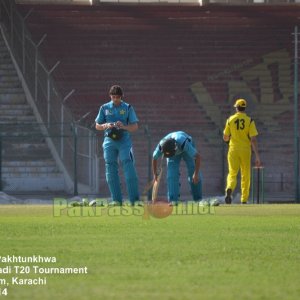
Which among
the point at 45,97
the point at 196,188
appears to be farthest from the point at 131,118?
the point at 45,97

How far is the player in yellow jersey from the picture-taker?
22.0 meters

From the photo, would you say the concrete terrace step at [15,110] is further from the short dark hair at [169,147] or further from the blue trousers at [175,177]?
the short dark hair at [169,147]

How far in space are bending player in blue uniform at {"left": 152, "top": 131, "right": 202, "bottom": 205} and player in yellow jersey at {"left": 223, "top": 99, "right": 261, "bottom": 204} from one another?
166 centimetres

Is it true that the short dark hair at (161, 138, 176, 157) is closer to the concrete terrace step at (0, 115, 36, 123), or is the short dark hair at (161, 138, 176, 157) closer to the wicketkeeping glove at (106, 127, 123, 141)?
the wicketkeeping glove at (106, 127, 123, 141)

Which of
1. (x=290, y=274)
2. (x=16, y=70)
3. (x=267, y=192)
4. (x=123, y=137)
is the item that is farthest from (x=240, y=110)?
(x=16, y=70)

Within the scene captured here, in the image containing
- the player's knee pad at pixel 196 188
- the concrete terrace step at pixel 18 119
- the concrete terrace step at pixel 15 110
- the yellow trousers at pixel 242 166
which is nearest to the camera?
the player's knee pad at pixel 196 188

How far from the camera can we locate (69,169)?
31.2 meters

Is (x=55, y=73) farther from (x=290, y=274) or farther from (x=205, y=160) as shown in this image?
(x=290, y=274)

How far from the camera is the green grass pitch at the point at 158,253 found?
30.3 ft

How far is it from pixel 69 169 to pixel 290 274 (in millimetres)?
21238

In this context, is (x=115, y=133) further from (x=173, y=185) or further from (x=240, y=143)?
(x=240, y=143)

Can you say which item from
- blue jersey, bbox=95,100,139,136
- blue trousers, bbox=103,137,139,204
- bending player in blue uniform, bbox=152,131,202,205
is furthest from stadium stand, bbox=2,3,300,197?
blue jersey, bbox=95,100,139,136

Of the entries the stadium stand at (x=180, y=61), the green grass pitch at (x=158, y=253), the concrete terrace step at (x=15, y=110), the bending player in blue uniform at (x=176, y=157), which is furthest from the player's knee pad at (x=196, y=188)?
the concrete terrace step at (x=15, y=110)

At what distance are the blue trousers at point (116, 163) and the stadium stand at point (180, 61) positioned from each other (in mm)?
12987
